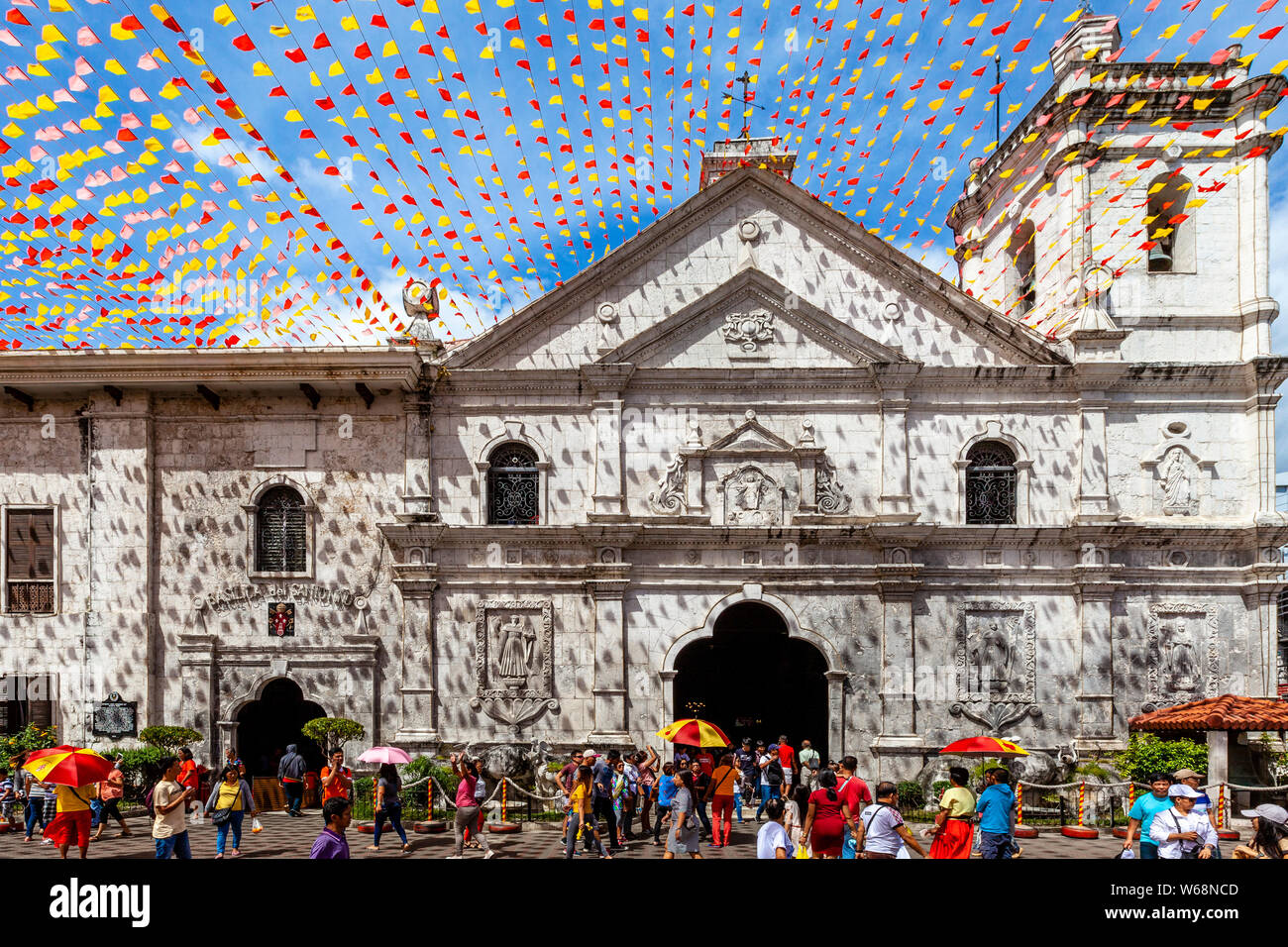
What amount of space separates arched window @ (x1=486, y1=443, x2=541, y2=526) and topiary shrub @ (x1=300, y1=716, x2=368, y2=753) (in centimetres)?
522

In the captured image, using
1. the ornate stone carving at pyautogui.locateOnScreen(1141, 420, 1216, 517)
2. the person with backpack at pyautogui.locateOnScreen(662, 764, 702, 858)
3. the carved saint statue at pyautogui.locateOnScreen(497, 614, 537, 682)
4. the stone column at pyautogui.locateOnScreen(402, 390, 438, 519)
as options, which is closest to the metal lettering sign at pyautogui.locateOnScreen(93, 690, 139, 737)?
the stone column at pyautogui.locateOnScreen(402, 390, 438, 519)

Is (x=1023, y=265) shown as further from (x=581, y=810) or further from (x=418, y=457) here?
(x=581, y=810)

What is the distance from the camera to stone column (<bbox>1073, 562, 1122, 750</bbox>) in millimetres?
20078

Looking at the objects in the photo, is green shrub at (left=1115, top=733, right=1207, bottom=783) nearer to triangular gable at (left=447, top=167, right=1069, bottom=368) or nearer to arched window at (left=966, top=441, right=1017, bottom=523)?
arched window at (left=966, top=441, right=1017, bottom=523)

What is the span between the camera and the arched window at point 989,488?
2109cm

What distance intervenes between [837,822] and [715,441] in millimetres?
11785

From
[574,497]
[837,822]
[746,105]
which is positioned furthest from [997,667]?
[746,105]

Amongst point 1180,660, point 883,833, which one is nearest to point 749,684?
point 1180,660

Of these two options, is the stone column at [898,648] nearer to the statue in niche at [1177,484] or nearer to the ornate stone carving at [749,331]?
the ornate stone carving at [749,331]

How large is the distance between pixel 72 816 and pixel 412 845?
521 centimetres

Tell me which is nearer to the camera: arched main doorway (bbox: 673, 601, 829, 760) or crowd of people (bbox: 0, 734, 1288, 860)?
crowd of people (bbox: 0, 734, 1288, 860)
